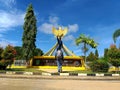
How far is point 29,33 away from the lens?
4791cm

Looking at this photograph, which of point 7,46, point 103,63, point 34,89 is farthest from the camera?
Result: point 7,46

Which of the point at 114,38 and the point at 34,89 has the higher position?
the point at 114,38

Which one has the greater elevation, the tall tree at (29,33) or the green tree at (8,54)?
the tall tree at (29,33)

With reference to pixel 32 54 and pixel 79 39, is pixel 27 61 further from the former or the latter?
pixel 79 39

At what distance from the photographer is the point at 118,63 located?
93.5 feet

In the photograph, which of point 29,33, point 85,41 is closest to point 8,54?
point 29,33

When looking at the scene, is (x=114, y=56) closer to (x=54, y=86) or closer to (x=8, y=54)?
(x=8, y=54)

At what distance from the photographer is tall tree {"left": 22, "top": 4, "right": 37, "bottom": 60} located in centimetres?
4731

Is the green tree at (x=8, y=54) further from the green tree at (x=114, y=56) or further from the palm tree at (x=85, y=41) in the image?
the palm tree at (x=85, y=41)

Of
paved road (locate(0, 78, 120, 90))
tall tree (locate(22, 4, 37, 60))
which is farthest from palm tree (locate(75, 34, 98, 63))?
paved road (locate(0, 78, 120, 90))

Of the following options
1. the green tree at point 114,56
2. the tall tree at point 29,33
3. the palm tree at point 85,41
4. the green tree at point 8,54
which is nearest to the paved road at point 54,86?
the green tree at point 114,56

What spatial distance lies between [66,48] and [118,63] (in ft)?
67.9

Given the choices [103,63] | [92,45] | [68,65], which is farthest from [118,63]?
[92,45]

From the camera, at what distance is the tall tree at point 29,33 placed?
155ft
